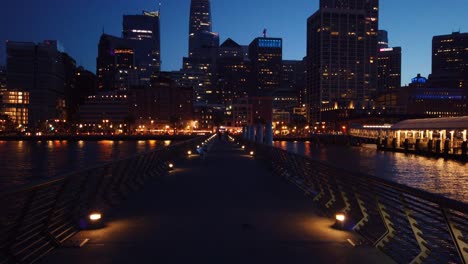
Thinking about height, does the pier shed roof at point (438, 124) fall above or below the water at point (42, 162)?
above

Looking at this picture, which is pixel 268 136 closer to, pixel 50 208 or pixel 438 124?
pixel 50 208

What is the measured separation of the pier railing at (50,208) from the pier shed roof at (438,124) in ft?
154

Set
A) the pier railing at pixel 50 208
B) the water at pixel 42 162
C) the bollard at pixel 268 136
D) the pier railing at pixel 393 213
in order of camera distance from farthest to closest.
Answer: the water at pixel 42 162, the bollard at pixel 268 136, the pier railing at pixel 50 208, the pier railing at pixel 393 213

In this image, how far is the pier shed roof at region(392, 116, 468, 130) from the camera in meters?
52.4

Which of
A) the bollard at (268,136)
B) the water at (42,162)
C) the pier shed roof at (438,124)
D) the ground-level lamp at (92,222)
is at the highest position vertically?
the pier shed roof at (438,124)

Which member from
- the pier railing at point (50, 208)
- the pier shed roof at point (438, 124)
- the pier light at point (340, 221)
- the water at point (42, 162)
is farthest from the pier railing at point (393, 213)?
the pier shed roof at point (438, 124)

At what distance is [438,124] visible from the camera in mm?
57344

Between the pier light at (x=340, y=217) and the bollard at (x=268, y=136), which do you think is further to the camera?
the bollard at (x=268, y=136)

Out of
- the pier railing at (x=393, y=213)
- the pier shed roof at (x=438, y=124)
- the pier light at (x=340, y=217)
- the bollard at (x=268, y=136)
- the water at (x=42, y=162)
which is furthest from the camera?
the pier shed roof at (x=438, y=124)

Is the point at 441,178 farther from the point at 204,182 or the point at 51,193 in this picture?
the point at 51,193

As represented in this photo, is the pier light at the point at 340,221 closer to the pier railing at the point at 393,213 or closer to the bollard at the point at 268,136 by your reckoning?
the pier railing at the point at 393,213

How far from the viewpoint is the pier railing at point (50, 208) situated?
5.93 m

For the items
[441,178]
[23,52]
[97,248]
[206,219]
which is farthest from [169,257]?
[23,52]

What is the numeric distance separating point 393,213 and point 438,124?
53132mm
